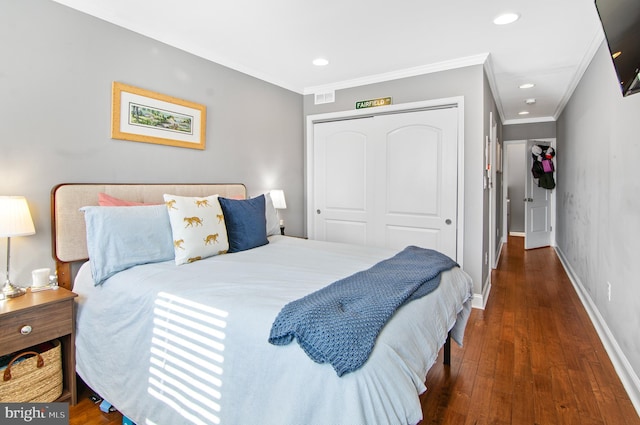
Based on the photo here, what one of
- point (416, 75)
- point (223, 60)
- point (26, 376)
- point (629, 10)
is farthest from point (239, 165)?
point (629, 10)

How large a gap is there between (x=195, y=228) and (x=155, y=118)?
1051 mm

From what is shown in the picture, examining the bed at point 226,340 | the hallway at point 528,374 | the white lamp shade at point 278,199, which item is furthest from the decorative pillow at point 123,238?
the hallway at point 528,374

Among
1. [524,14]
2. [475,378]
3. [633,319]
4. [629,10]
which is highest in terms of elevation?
[524,14]

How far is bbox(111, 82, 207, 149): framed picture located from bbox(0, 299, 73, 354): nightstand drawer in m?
1.20

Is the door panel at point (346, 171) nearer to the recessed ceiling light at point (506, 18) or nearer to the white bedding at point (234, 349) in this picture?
the recessed ceiling light at point (506, 18)

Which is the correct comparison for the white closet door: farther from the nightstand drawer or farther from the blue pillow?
the nightstand drawer

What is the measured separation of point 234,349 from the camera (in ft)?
4.34

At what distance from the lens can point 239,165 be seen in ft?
11.4

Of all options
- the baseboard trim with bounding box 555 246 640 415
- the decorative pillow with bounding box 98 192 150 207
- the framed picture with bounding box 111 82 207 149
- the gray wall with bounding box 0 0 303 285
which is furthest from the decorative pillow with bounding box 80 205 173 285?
the baseboard trim with bounding box 555 246 640 415

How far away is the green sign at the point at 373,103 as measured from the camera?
3734mm

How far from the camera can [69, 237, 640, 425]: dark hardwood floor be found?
1846 mm

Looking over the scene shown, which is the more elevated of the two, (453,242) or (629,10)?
(629,10)

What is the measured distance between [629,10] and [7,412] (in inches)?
130

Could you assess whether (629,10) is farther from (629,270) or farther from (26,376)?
(26,376)
